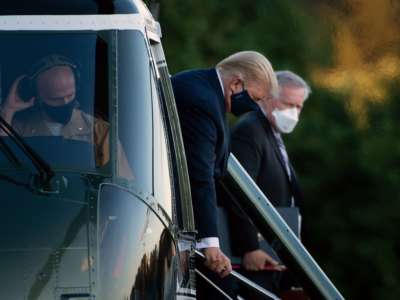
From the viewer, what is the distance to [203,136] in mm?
7473

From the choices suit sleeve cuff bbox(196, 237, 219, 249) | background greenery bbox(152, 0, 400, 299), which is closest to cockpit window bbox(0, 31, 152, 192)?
suit sleeve cuff bbox(196, 237, 219, 249)

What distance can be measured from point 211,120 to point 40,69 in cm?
142

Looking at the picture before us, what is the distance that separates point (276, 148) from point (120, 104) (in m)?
3.94

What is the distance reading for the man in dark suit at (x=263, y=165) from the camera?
932 centimetres

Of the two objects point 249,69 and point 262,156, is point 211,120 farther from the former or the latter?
point 262,156

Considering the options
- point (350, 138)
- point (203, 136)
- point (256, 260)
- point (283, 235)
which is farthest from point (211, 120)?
point (350, 138)

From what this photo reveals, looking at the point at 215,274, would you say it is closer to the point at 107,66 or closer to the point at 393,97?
the point at 107,66

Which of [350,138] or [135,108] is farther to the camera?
[350,138]

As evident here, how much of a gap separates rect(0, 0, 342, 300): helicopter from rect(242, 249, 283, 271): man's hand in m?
2.59

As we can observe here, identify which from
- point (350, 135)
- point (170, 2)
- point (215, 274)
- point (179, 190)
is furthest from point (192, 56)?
point (179, 190)

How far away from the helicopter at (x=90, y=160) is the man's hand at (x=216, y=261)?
1.69 feet

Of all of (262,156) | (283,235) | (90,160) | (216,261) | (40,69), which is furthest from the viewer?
(262,156)

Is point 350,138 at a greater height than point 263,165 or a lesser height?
greater

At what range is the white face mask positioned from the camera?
10391 millimetres
